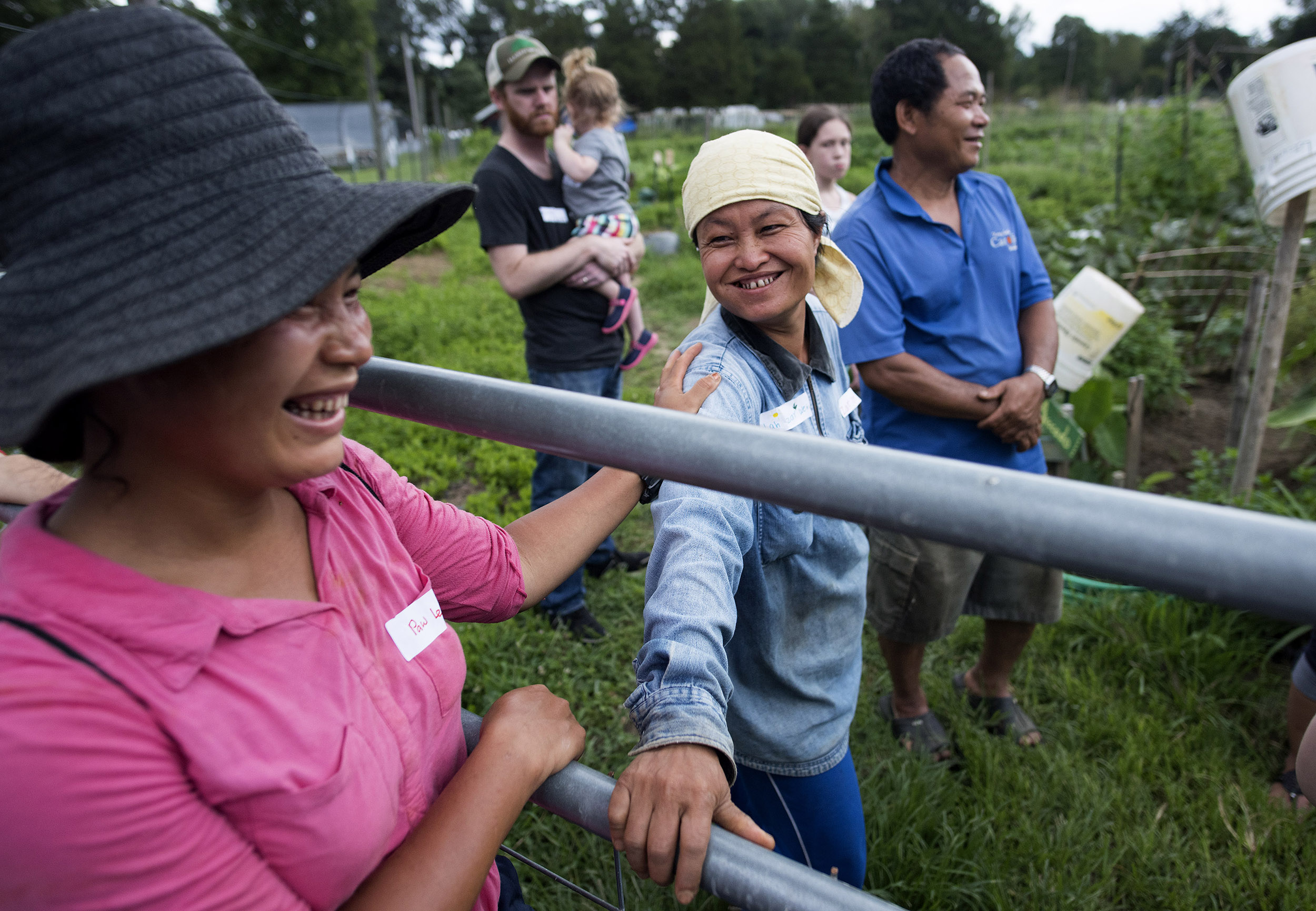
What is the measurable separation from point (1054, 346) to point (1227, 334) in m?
3.56

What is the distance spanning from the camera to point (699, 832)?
877 millimetres

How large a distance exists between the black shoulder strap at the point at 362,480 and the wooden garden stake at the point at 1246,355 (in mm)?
4164

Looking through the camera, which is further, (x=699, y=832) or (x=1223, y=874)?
(x=1223, y=874)

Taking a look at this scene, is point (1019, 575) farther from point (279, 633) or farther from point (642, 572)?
point (279, 633)

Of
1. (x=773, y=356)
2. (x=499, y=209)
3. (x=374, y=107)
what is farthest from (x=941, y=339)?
(x=374, y=107)

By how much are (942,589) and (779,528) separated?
4.17 feet

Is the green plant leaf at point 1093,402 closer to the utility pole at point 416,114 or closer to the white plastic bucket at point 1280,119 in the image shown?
the white plastic bucket at point 1280,119

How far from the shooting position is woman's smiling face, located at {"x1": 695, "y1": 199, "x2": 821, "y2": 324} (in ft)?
5.31

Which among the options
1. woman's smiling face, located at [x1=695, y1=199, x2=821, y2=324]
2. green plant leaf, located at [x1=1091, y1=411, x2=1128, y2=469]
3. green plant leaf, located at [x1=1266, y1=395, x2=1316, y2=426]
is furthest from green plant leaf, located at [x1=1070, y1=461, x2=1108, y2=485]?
woman's smiling face, located at [x1=695, y1=199, x2=821, y2=324]

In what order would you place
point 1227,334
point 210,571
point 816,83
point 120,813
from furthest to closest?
1. point 816,83
2. point 1227,334
3. point 210,571
4. point 120,813

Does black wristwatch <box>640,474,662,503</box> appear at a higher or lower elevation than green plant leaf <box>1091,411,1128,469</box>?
higher

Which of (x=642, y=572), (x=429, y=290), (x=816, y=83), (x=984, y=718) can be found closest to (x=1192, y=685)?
(x=984, y=718)

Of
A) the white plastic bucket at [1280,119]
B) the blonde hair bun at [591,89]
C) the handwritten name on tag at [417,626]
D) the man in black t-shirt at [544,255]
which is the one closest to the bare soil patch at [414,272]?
the blonde hair bun at [591,89]

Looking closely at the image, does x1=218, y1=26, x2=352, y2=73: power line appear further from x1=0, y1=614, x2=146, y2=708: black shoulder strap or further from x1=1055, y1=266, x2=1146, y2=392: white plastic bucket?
x1=0, y1=614, x2=146, y2=708: black shoulder strap
